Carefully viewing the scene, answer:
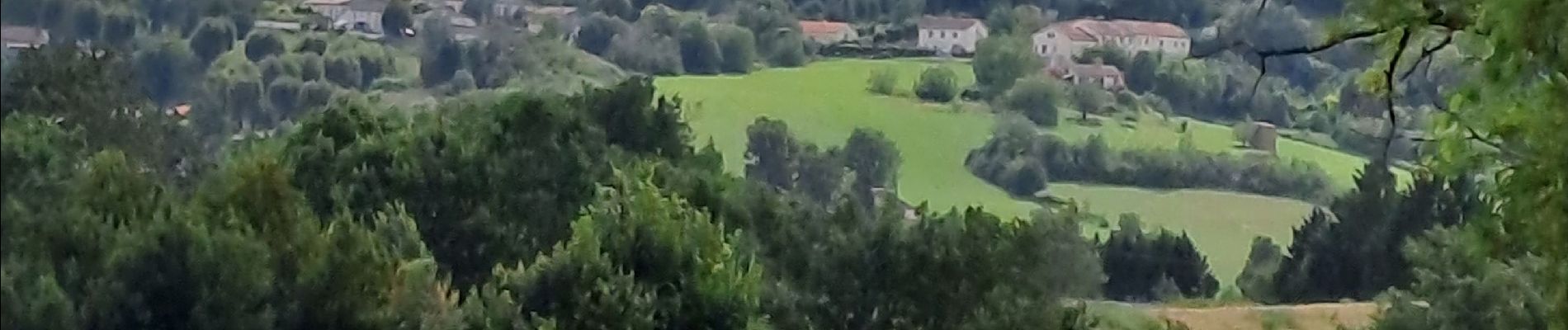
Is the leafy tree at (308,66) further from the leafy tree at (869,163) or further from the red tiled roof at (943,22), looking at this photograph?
the red tiled roof at (943,22)

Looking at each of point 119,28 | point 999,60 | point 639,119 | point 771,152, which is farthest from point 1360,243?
point 119,28

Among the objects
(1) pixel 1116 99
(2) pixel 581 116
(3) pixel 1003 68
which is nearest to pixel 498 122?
(2) pixel 581 116

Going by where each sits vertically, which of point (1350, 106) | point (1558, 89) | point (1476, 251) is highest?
point (1558, 89)

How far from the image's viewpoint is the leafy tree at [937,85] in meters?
3.04

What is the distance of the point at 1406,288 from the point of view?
125 inches

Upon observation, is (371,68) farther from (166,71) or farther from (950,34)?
(950,34)

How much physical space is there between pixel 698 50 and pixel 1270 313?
124 centimetres

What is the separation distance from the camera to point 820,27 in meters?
3.00

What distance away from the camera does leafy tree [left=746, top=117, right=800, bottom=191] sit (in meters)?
2.90

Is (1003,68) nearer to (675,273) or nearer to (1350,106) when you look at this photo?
(1350,106)

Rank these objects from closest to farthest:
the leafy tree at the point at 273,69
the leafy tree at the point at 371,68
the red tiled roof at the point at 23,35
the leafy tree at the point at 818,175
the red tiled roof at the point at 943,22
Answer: the red tiled roof at the point at 23,35
the leafy tree at the point at 273,69
the leafy tree at the point at 371,68
the leafy tree at the point at 818,175
the red tiled roof at the point at 943,22

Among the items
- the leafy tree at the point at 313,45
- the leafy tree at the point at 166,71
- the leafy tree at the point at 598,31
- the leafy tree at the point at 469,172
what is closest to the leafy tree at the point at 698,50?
the leafy tree at the point at 598,31

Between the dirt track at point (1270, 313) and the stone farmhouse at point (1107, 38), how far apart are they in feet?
1.63

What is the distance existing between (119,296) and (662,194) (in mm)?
844
